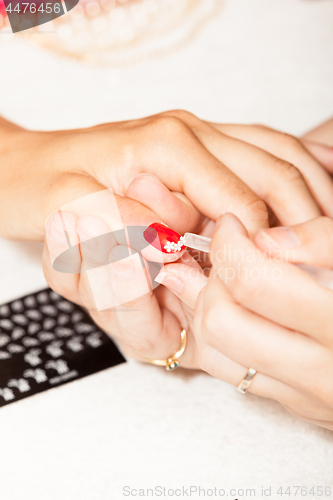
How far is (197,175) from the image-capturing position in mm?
548

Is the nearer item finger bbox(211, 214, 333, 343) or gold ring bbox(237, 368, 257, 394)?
finger bbox(211, 214, 333, 343)

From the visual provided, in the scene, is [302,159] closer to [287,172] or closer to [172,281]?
[287,172]

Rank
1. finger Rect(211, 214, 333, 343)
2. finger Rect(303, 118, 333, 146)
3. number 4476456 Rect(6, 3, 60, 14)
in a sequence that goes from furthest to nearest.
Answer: number 4476456 Rect(6, 3, 60, 14) < finger Rect(303, 118, 333, 146) < finger Rect(211, 214, 333, 343)

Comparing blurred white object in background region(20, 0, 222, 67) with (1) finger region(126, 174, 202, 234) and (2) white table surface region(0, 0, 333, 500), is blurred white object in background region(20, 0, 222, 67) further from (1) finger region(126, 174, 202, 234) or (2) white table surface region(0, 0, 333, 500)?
(1) finger region(126, 174, 202, 234)

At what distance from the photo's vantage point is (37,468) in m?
0.48

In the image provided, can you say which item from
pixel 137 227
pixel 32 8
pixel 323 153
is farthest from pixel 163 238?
pixel 32 8

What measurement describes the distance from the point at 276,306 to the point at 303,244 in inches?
2.2

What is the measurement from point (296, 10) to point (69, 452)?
1.21 m

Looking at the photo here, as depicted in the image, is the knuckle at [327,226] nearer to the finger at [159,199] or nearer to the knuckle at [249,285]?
the knuckle at [249,285]

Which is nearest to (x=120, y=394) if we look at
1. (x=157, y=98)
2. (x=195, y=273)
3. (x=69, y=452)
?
(x=69, y=452)

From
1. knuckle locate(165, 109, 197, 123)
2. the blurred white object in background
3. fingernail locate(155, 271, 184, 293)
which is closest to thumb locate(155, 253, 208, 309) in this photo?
fingernail locate(155, 271, 184, 293)

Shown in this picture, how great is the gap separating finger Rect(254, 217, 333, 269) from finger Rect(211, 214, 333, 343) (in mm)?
19

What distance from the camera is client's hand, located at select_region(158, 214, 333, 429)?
0.35 metres

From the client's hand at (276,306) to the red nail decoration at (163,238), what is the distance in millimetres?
89
